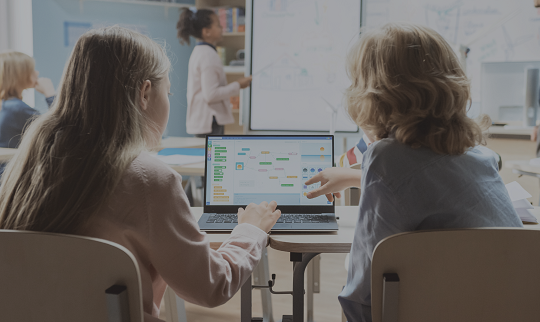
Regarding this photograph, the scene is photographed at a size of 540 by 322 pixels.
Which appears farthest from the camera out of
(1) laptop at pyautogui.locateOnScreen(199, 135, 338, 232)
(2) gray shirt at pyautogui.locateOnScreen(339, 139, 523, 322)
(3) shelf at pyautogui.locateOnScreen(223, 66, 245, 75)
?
(3) shelf at pyautogui.locateOnScreen(223, 66, 245, 75)

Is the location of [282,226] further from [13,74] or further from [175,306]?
[13,74]

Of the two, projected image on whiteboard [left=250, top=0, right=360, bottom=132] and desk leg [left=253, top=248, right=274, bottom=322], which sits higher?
projected image on whiteboard [left=250, top=0, right=360, bottom=132]

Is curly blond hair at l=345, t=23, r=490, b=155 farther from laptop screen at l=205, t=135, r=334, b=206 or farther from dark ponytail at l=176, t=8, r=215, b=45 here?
dark ponytail at l=176, t=8, r=215, b=45

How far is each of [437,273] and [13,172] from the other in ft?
2.49

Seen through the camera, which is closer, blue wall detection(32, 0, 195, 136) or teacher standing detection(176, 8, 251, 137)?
teacher standing detection(176, 8, 251, 137)

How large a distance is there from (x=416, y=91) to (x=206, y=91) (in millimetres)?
2489

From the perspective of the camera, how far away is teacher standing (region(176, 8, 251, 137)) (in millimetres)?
3252

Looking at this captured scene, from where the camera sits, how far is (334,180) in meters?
1.24

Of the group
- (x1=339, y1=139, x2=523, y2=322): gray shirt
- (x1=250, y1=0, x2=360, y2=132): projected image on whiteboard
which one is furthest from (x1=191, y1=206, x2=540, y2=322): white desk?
(x1=250, y1=0, x2=360, y2=132): projected image on whiteboard

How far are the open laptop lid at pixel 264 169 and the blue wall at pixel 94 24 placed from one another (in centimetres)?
285

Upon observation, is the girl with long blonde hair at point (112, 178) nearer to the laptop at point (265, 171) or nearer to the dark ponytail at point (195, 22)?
the laptop at point (265, 171)

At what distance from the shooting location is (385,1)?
4184 millimetres

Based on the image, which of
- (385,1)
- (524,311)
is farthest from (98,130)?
(385,1)

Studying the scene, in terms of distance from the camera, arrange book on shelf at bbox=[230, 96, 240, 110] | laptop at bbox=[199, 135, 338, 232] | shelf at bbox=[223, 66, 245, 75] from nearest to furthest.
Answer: laptop at bbox=[199, 135, 338, 232] < shelf at bbox=[223, 66, 245, 75] < book on shelf at bbox=[230, 96, 240, 110]
